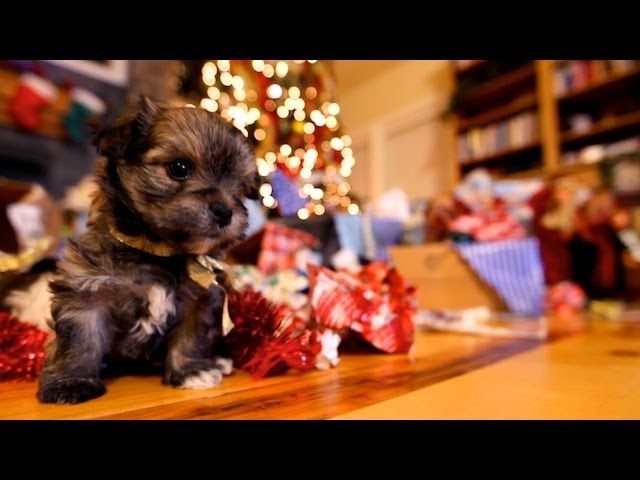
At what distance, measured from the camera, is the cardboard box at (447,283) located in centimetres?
258

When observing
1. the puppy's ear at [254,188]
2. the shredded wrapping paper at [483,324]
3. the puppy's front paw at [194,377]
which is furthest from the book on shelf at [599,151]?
the puppy's front paw at [194,377]

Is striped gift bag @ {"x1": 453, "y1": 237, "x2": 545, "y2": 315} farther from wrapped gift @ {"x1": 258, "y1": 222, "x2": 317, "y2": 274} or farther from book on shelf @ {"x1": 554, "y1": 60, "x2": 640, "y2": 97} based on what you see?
book on shelf @ {"x1": 554, "y1": 60, "x2": 640, "y2": 97}

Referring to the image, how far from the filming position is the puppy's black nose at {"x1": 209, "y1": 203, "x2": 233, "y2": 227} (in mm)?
963

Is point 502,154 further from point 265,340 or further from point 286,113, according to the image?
point 265,340

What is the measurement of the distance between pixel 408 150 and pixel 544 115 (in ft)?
7.22

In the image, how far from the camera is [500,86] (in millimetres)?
5094

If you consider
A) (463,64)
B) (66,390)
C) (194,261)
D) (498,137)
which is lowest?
(66,390)

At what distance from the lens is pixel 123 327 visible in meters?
1.02

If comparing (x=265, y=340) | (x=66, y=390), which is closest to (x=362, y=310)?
(x=265, y=340)

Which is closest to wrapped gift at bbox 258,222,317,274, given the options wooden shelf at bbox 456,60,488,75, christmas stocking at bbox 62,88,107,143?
christmas stocking at bbox 62,88,107,143

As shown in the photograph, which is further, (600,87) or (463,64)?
(463,64)

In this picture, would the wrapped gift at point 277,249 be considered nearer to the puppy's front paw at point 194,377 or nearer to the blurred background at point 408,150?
the blurred background at point 408,150
